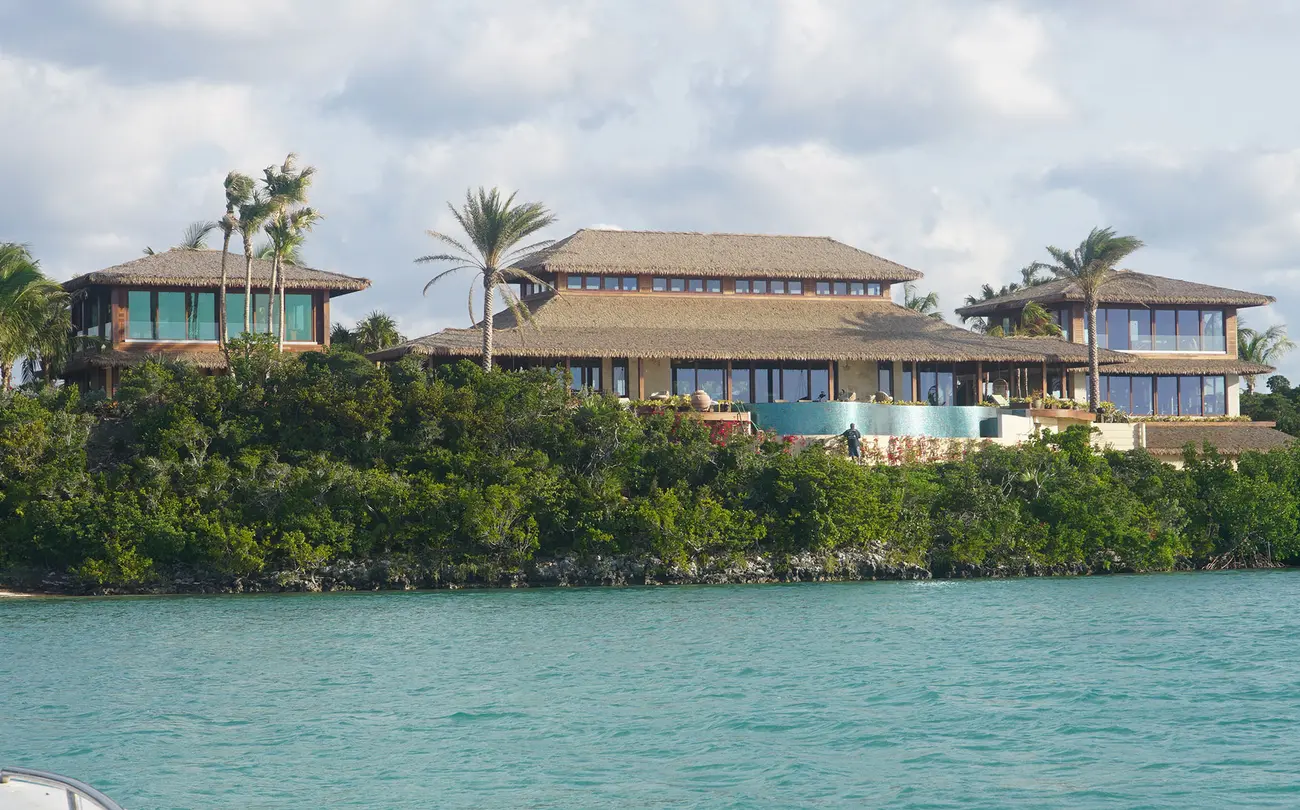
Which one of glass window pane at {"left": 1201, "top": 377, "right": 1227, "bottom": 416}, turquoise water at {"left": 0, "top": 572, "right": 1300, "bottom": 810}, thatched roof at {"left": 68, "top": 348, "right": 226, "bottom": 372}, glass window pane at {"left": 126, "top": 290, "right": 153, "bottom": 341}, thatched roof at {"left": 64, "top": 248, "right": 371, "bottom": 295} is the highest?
thatched roof at {"left": 64, "top": 248, "right": 371, "bottom": 295}

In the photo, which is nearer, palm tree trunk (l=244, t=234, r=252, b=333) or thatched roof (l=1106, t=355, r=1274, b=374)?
palm tree trunk (l=244, t=234, r=252, b=333)

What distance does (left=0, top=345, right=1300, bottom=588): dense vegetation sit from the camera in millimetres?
39156

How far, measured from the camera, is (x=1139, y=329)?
61094 mm

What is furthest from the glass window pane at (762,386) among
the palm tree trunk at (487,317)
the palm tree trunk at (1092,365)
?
the palm tree trunk at (1092,365)

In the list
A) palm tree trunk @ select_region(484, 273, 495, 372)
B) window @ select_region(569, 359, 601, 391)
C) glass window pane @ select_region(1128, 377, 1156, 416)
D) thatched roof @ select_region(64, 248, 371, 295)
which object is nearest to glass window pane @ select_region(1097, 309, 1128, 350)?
glass window pane @ select_region(1128, 377, 1156, 416)

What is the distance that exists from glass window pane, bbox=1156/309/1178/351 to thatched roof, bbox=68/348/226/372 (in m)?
36.6

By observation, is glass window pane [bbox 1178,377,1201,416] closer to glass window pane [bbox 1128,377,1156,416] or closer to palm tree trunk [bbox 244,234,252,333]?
glass window pane [bbox 1128,377,1156,416]

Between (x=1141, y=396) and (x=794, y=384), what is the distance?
16129 millimetres

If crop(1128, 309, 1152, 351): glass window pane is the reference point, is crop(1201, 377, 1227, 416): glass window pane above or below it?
below

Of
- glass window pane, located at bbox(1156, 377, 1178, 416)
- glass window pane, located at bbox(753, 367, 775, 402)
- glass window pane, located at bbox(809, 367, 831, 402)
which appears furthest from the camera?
glass window pane, located at bbox(1156, 377, 1178, 416)

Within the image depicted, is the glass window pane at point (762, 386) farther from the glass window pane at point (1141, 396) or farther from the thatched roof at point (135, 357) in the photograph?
the thatched roof at point (135, 357)

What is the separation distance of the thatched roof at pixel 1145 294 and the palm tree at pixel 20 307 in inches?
1472

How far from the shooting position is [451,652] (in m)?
27.5

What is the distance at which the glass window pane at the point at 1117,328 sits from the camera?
2391 inches
